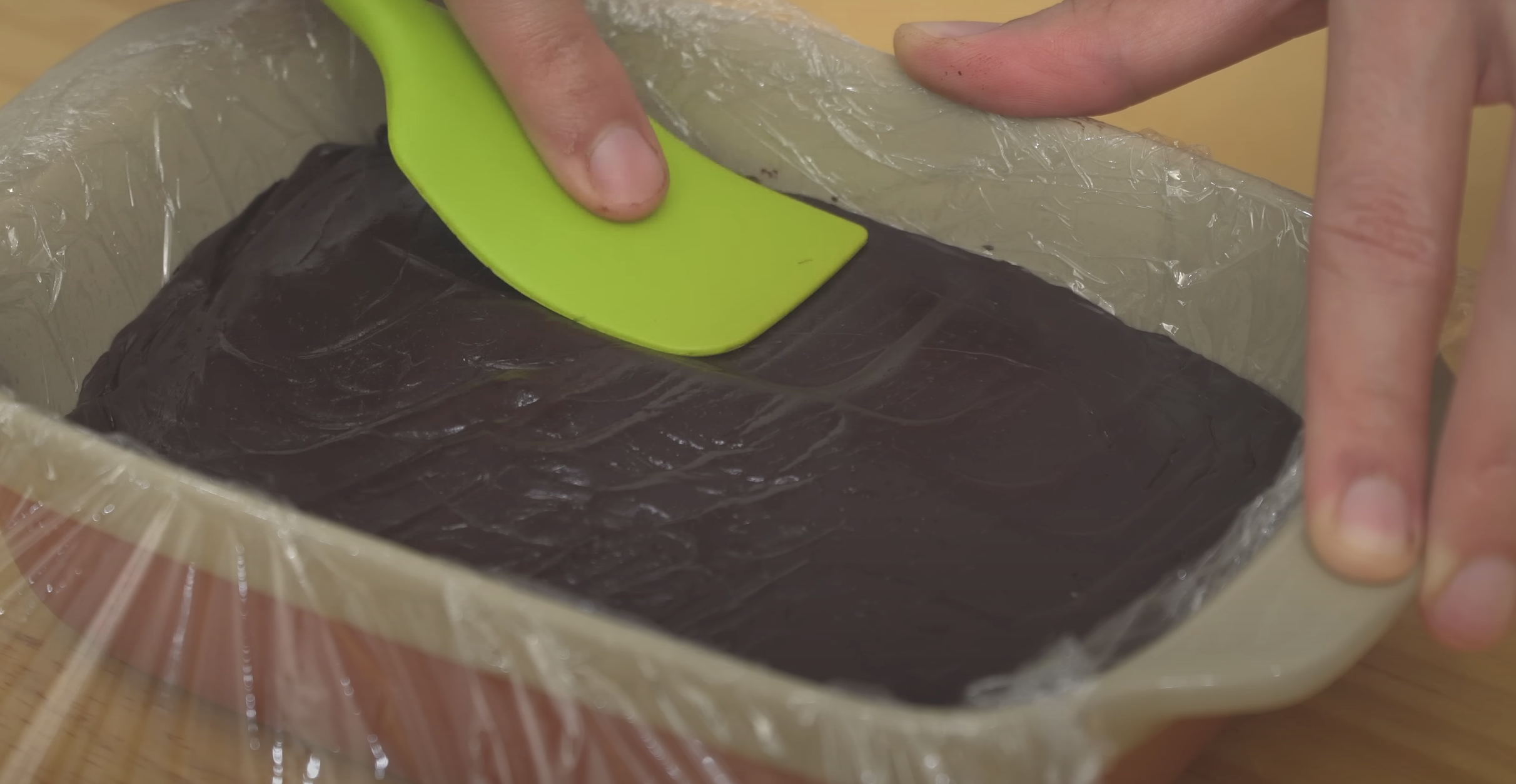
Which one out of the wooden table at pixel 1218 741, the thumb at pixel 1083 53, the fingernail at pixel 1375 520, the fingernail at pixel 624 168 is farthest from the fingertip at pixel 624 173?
the fingernail at pixel 1375 520

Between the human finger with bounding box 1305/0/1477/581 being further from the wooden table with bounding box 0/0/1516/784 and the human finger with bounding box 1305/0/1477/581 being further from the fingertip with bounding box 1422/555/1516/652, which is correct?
the wooden table with bounding box 0/0/1516/784

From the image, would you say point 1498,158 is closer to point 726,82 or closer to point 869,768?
point 726,82

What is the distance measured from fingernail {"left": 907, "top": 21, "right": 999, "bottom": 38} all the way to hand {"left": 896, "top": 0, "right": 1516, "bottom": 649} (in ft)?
0.95

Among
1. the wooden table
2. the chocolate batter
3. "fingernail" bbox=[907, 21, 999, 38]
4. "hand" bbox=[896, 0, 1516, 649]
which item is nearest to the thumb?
"fingernail" bbox=[907, 21, 999, 38]

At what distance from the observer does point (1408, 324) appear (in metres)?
0.51

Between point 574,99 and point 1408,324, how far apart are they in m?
0.48

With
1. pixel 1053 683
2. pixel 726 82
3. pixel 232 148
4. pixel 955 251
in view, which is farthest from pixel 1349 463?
pixel 232 148

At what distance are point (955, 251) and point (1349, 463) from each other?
0.40 metres

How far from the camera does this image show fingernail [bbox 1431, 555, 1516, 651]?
1.49ft

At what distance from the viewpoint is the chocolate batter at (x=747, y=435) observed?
61 cm

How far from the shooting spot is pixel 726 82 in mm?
915

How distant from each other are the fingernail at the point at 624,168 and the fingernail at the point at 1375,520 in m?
0.47

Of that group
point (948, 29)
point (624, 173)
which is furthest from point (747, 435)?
point (948, 29)

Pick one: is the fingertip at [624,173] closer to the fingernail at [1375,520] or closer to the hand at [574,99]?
the hand at [574,99]
